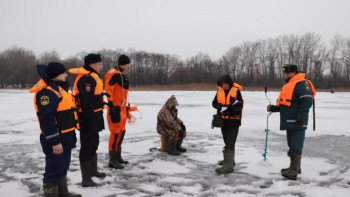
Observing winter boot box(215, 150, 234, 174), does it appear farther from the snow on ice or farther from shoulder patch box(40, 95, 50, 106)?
shoulder patch box(40, 95, 50, 106)

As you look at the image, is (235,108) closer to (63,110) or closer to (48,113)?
(63,110)

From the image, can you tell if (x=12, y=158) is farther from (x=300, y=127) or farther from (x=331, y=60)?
(x=331, y=60)

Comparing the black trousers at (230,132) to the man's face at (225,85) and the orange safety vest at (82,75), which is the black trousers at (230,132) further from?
the orange safety vest at (82,75)

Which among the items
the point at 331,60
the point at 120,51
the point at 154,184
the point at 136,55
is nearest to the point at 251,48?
the point at 331,60

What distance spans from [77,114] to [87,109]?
190mm

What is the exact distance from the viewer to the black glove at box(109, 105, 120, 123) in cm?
450

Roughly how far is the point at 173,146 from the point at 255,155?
1849mm

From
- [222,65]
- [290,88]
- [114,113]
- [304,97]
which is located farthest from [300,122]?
[222,65]

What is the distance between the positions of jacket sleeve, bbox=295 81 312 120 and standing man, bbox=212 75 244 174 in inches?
36.9

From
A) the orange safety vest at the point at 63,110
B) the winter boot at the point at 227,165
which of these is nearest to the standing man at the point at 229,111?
the winter boot at the point at 227,165

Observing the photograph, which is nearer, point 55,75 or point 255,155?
point 55,75

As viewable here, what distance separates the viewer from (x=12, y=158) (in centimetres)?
562

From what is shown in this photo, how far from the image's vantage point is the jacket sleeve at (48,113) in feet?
9.70

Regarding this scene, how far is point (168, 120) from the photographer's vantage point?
5.75m
